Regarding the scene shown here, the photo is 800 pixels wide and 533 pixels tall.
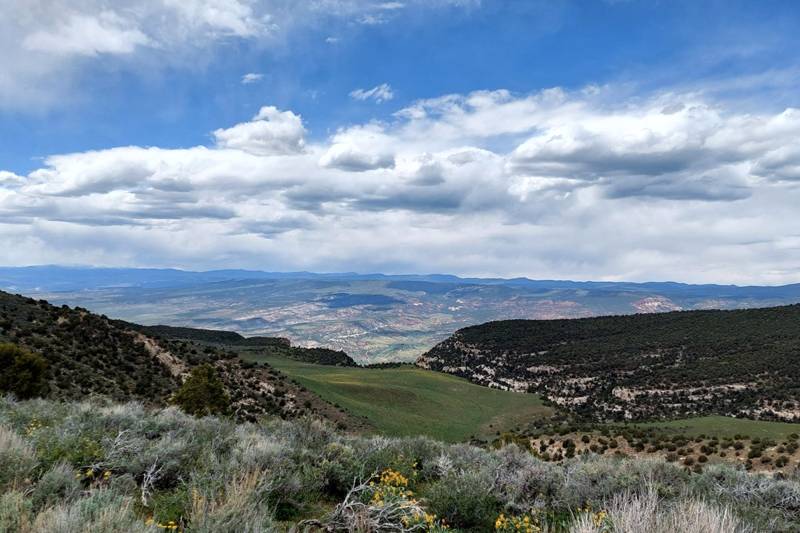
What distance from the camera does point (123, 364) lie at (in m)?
32.5

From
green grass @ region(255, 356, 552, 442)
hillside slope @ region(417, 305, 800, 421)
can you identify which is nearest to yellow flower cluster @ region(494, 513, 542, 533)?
green grass @ region(255, 356, 552, 442)

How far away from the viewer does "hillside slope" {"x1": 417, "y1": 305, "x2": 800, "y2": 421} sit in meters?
46.9

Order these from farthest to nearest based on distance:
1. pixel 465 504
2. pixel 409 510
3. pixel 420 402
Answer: pixel 420 402 → pixel 465 504 → pixel 409 510

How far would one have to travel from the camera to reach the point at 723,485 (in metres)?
10.0

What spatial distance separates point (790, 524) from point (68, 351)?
35755mm

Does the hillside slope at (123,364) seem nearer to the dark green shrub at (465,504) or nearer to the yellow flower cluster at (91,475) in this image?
the yellow flower cluster at (91,475)

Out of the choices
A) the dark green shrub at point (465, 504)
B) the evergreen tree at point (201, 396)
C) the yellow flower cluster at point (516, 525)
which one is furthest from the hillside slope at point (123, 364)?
the yellow flower cluster at point (516, 525)

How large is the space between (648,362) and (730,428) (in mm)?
33771

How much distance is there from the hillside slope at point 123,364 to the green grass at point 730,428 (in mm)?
25786

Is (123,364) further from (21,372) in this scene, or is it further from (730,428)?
(730,428)

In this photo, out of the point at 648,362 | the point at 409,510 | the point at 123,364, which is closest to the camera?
the point at 409,510

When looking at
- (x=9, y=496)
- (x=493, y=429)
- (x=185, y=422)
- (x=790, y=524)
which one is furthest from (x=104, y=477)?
(x=493, y=429)

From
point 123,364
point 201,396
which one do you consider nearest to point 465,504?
point 201,396

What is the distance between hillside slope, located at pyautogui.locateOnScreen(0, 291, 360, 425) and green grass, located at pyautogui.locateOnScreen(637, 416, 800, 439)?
84.6ft
